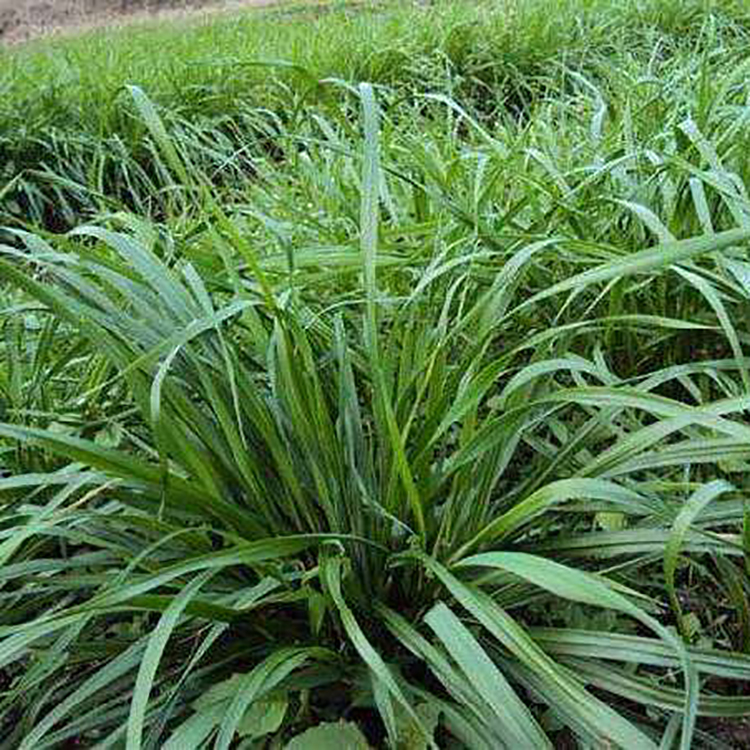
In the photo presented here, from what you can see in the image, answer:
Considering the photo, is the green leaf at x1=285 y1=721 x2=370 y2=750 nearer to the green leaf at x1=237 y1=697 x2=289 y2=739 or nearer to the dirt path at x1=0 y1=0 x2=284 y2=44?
the green leaf at x1=237 y1=697 x2=289 y2=739

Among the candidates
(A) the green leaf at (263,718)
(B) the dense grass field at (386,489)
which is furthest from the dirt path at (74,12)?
(A) the green leaf at (263,718)


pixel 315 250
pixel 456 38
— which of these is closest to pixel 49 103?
pixel 456 38

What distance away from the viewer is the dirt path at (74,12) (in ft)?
39.6

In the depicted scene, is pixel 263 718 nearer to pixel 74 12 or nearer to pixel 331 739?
pixel 331 739

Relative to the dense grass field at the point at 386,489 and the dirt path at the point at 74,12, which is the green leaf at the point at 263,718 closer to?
the dense grass field at the point at 386,489

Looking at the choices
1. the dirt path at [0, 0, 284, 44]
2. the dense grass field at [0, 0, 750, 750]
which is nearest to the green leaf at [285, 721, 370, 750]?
the dense grass field at [0, 0, 750, 750]

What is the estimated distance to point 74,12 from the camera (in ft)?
42.4

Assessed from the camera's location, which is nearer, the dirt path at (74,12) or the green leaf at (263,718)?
the green leaf at (263,718)

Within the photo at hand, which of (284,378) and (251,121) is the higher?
(284,378)

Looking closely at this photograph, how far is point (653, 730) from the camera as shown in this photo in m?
1.26

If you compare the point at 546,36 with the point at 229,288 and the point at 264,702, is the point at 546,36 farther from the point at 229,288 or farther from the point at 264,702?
the point at 264,702

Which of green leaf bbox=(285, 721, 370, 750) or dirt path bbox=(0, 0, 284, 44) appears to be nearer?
green leaf bbox=(285, 721, 370, 750)

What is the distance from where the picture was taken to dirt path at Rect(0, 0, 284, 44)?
1207 cm

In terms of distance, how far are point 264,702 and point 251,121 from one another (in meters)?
3.00
